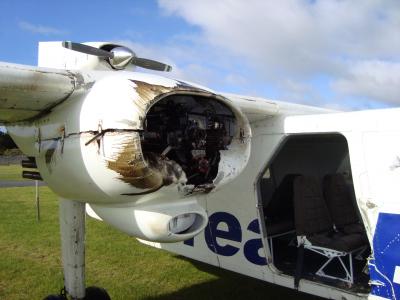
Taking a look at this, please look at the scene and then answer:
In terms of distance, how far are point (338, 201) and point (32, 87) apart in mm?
4069

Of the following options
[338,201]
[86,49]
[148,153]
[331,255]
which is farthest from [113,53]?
[338,201]

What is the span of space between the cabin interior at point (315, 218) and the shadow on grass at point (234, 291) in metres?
0.71

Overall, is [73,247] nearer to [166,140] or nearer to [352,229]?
[166,140]

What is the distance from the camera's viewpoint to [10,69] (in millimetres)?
2932

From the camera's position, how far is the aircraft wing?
9.65 feet

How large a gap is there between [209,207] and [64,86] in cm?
246

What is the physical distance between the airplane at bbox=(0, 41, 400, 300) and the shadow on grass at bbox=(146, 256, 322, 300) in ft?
3.04

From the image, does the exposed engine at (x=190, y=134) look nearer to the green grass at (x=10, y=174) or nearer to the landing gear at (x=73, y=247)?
the landing gear at (x=73, y=247)

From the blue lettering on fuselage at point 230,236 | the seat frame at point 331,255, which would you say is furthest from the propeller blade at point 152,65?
the seat frame at point 331,255

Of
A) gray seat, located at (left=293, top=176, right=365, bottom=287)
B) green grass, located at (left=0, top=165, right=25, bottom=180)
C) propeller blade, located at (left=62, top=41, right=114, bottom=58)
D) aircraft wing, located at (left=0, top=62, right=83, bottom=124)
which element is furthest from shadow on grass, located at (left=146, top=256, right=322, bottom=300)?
green grass, located at (left=0, top=165, right=25, bottom=180)

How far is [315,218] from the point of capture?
5.07 metres

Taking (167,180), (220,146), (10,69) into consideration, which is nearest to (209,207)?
(220,146)

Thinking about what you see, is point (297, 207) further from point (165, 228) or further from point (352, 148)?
point (165, 228)

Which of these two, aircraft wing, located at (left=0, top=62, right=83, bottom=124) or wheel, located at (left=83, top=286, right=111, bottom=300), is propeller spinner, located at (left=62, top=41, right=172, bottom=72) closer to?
aircraft wing, located at (left=0, top=62, right=83, bottom=124)
